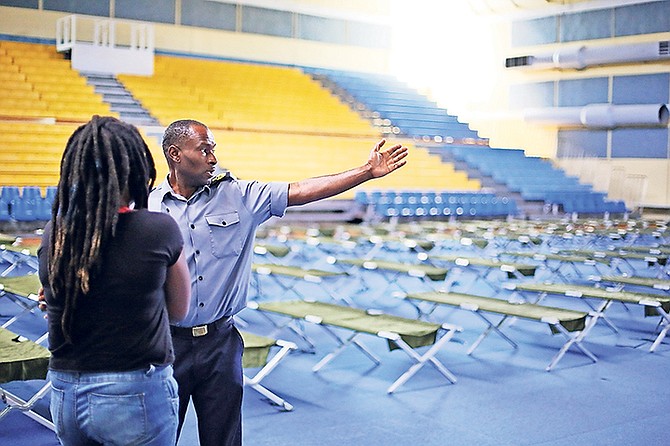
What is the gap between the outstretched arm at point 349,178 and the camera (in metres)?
2.76

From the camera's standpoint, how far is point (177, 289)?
2.09 metres

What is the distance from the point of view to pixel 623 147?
20141 millimetres

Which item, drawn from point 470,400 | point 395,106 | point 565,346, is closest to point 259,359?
point 470,400

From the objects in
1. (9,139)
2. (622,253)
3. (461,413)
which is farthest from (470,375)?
(9,139)

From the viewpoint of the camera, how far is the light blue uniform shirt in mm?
2807

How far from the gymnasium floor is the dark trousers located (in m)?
1.48

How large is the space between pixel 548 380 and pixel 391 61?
18884 millimetres

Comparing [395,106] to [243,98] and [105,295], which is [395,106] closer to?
[243,98]

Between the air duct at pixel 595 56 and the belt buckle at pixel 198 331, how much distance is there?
18.2 meters

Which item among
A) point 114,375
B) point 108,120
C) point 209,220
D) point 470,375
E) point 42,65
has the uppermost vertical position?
point 42,65

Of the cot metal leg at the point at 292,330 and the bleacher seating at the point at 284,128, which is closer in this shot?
the cot metal leg at the point at 292,330

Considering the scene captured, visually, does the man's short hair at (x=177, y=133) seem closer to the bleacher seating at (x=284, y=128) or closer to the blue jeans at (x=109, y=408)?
the blue jeans at (x=109, y=408)

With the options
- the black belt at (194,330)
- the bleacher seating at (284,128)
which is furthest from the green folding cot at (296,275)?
the bleacher seating at (284,128)

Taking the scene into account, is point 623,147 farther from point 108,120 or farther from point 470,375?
point 108,120
